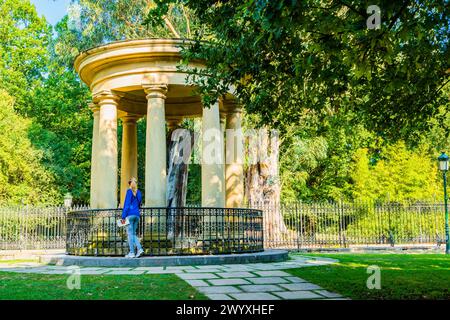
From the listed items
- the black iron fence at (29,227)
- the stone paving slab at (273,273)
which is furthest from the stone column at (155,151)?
the black iron fence at (29,227)

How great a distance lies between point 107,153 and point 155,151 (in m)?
1.87

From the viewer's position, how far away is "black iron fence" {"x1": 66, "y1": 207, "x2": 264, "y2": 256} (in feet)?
40.4

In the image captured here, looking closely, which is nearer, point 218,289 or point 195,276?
point 218,289

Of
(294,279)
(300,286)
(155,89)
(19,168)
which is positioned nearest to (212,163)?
(155,89)

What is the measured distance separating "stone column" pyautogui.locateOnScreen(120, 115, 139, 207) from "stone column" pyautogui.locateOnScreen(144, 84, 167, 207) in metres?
3.81

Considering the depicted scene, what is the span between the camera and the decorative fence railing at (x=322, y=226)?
2338 centimetres

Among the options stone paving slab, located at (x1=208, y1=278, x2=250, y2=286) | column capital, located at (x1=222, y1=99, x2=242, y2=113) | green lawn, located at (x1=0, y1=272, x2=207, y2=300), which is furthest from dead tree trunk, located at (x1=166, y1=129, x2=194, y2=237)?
stone paving slab, located at (x1=208, y1=278, x2=250, y2=286)

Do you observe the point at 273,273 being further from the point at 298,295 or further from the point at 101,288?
the point at 101,288

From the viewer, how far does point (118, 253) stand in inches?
482

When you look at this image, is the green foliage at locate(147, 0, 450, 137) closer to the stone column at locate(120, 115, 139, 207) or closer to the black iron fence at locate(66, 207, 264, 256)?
the black iron fence at locate(66, 207, 264, 256)

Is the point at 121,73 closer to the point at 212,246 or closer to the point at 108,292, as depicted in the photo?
the point at 212,246

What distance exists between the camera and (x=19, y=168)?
29906 millimetres

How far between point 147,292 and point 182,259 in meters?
4.46

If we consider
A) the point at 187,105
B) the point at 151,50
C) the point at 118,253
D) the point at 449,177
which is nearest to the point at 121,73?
the point at 151,50
